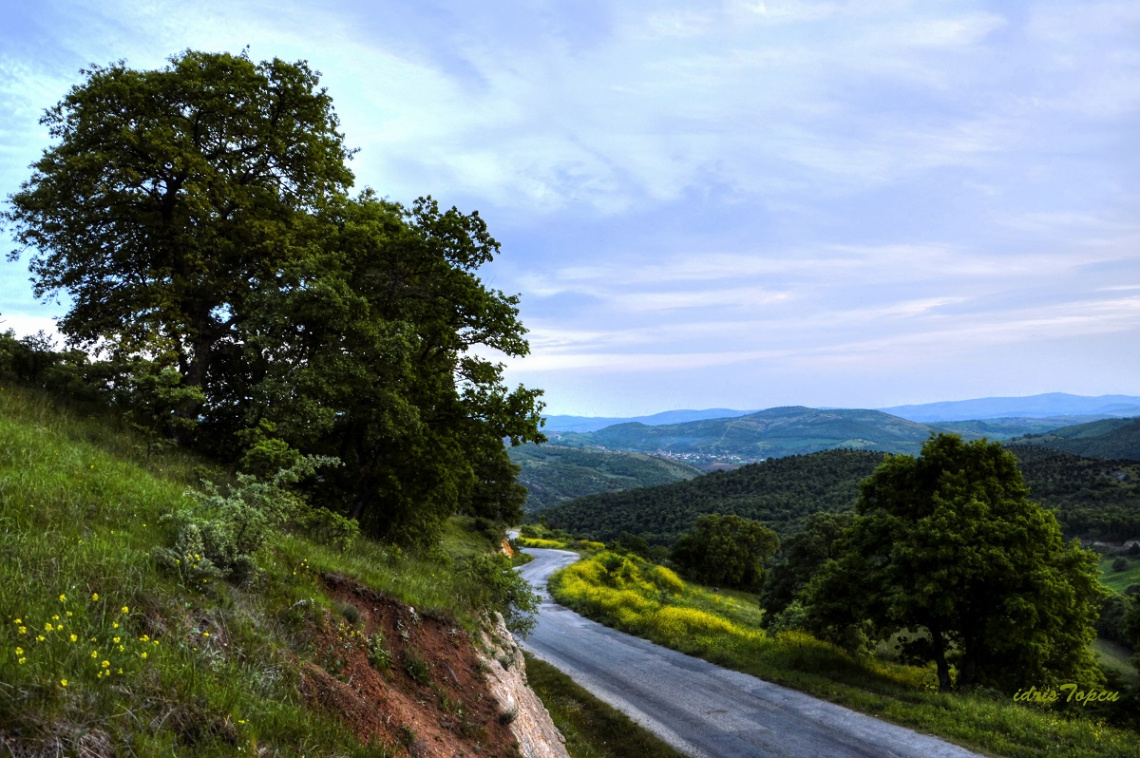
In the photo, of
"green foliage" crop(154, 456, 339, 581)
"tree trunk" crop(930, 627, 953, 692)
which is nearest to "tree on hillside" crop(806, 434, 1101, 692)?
"tree trunk" crop(930, 627, 953, 692)

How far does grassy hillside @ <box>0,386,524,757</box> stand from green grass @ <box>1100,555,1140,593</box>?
118004mm

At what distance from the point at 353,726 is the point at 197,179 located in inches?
686

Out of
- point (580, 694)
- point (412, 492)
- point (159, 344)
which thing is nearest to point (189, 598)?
point (159, 344)

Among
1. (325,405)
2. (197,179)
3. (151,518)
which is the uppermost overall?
(197,179)

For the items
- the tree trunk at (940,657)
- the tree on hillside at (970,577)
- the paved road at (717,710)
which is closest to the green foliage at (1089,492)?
the tree on hillside at (970,577)

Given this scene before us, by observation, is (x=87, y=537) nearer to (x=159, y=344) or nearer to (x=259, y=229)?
(x=159, y=344)

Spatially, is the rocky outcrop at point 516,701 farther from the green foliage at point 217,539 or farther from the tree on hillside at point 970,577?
the tree on hillside at point 970,577

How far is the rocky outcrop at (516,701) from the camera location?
911cm

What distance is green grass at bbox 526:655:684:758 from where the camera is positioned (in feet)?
46.3

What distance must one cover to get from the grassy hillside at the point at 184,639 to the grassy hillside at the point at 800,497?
10965cm

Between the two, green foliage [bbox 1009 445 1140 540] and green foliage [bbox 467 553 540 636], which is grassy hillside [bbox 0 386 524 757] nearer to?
green foliage [bbox 467 553 540 636]

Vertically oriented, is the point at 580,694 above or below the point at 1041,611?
below

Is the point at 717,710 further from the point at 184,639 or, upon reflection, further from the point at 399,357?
the point at 184,639

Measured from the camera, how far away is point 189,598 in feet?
18.8
